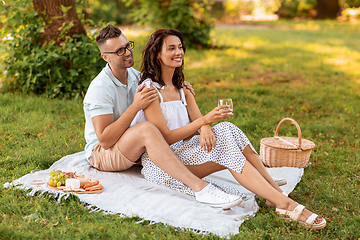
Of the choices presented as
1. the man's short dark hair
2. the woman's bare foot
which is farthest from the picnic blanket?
the man's short dark hair

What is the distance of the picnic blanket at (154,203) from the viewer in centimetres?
284

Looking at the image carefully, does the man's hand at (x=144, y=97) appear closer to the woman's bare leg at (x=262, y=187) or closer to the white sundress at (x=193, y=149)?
the white sundress at (x=193, y=149)

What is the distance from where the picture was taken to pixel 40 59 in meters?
5.98

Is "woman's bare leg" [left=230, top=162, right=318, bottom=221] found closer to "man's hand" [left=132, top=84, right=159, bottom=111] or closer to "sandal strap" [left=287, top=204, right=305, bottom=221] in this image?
"sandal strap" [left=287, top=204, right=305, bottom=221]

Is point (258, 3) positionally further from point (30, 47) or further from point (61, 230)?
point (61, 230)

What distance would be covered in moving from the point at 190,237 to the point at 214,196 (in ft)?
1.57

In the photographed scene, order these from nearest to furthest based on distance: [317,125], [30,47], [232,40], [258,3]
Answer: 1. [317,125]
2. [30,47]
3. [232,40]
4. [258,3]

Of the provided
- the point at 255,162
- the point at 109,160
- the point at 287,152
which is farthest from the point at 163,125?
the point at 287,152

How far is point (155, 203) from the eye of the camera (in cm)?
307

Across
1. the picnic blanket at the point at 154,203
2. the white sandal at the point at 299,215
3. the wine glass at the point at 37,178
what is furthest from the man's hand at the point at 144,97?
the white sandal at the point at 299,215

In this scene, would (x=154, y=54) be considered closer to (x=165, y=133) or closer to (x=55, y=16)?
(x=165, y=133)

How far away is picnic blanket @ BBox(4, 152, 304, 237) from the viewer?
2838mm

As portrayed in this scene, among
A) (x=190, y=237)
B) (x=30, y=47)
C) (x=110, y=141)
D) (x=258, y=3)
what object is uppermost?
(x=258, y=3)

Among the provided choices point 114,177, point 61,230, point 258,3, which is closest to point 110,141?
point 114,177
